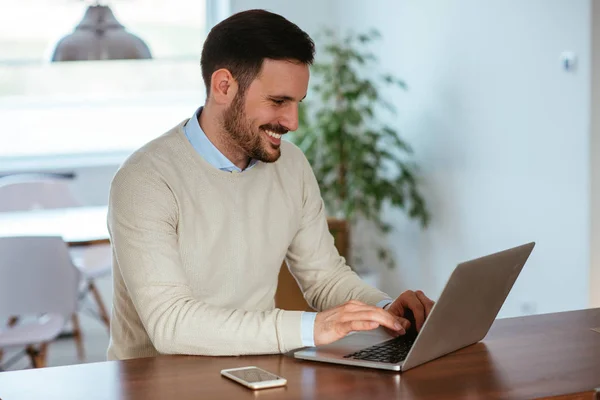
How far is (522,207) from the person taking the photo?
4.33 metres

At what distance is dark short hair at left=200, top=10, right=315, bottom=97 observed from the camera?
2.13m

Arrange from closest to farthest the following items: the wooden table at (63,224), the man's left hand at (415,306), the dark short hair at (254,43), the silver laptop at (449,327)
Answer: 1. the silver laptop at (449,327)
2. the man's left hand at (415,306)
3. the dark short hair at (254,43)
4. the wooden table at (63,224)

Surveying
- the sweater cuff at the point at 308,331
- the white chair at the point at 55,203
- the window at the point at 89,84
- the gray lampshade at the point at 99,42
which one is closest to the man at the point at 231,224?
the sweater cuff at the point at 308,331

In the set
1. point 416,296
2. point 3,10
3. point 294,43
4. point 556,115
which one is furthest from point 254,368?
point 3,10

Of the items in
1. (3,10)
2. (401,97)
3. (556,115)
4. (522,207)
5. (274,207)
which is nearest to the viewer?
(274,207)

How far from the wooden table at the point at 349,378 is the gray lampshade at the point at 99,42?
2669 mm

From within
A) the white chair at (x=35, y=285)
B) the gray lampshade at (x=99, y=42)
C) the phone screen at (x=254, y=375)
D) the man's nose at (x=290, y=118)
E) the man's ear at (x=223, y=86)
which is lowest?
the white chair at (x=35, y=285)

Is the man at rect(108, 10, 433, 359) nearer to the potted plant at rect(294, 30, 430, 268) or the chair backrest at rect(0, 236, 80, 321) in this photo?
the chair backrest at rect(0, 236, 80, 321)

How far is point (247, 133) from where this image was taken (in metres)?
2.19

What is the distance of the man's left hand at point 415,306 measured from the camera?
200 cm

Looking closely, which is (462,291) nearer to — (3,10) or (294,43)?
(294,43)

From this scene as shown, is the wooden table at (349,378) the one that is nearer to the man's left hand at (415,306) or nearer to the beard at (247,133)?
the man's left hand at (415,306)

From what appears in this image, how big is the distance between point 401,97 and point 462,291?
375cm

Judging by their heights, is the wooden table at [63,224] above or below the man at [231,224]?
below
